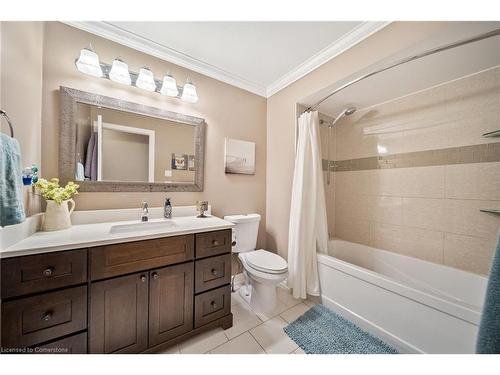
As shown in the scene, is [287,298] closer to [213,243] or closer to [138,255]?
[213,243]

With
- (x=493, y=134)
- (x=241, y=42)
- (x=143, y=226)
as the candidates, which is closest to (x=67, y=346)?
(x=143, y=226)

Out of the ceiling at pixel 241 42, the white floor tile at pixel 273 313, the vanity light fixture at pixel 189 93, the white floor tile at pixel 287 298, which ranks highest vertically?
the ceiling at pixel 241 42

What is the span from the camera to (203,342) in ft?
3.92

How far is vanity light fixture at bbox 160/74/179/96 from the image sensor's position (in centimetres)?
146

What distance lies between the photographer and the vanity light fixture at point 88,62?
1.19 meters

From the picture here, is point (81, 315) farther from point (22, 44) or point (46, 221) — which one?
point (22, 44)

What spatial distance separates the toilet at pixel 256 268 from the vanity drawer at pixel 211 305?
0.97 feet

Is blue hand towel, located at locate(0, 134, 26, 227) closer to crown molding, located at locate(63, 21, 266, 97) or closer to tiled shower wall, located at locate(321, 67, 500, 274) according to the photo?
crown molding, located at locate(63, 21, 266, 97)

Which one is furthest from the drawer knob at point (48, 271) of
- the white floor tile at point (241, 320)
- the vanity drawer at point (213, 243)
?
the white floor tile at point (241, 320)

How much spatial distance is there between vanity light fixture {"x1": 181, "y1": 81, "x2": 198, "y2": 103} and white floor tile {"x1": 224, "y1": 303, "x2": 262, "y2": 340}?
1934mm

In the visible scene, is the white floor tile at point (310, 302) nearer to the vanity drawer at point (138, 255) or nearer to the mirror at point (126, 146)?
the vanity drawer at point (138, 255)

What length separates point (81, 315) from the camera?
2.87ft

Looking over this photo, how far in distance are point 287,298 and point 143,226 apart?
4.88 feet

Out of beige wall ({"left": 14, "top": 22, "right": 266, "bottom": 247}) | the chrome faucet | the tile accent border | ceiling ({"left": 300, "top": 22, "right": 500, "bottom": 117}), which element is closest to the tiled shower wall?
the tile accent border
